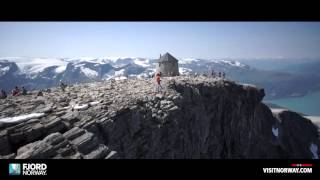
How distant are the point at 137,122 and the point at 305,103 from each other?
166217 mm

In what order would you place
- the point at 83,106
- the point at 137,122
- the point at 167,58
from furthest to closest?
the point at 167,58 → the point at 137,122 → the point at 83,106

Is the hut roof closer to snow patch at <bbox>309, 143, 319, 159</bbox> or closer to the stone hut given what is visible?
the stone hut

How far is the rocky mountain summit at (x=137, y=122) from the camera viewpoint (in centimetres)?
1353
